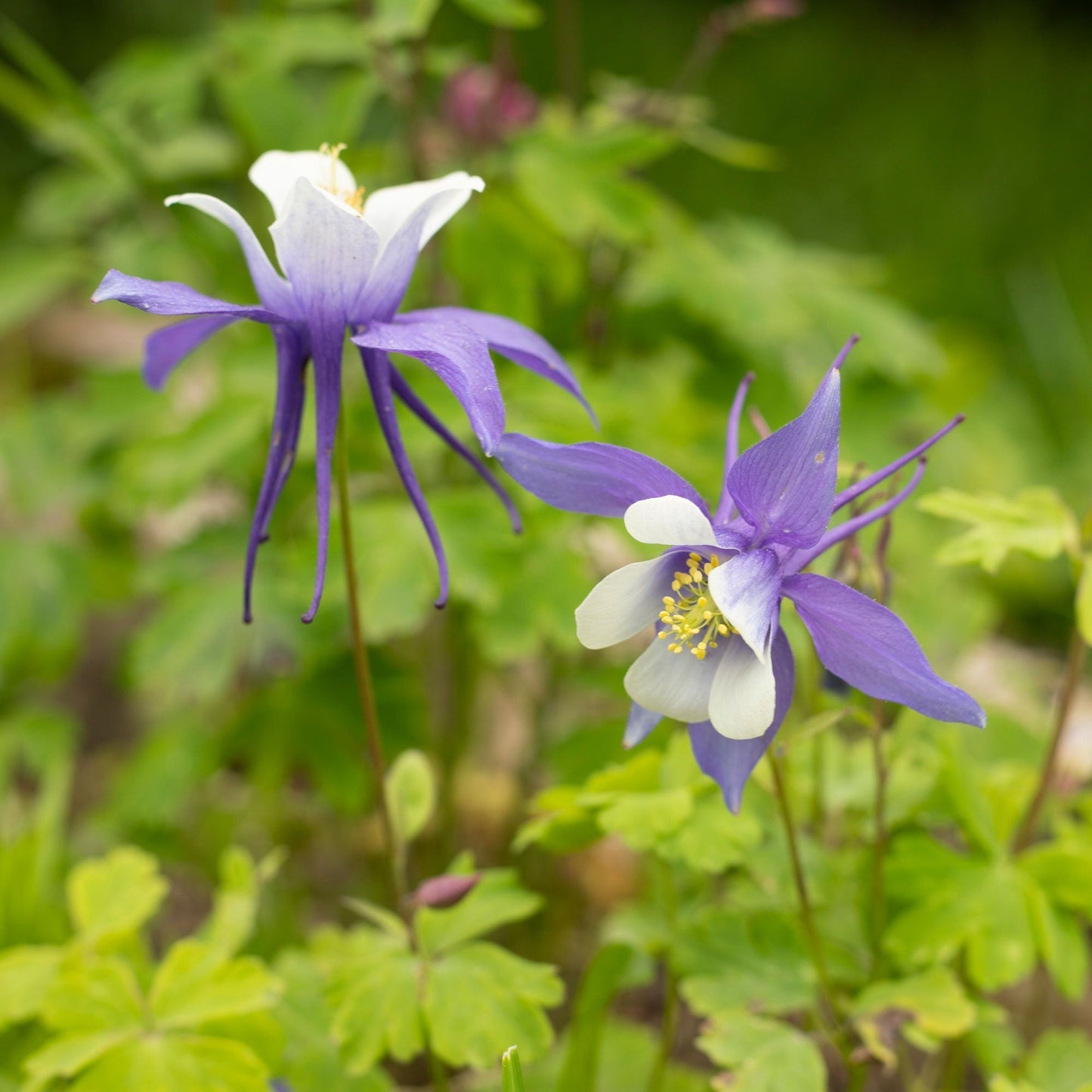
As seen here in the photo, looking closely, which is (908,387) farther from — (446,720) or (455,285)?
(446,720)

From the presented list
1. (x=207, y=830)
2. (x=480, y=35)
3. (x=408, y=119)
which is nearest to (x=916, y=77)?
(x=480, y=35)

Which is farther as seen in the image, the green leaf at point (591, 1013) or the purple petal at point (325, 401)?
the green leaf at point (591, 1013)

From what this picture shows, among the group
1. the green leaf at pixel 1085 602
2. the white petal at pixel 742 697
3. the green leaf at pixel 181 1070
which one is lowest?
the green leaf at pixel 181 1070

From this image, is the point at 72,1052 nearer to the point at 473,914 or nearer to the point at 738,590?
the point at 473,914

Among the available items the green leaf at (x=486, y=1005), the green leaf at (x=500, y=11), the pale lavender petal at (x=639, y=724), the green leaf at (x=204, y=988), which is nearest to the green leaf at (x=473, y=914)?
the green leaf at (x=486, y=1005)

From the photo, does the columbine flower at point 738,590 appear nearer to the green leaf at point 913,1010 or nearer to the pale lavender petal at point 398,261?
the pale lavender petal at point 398,261

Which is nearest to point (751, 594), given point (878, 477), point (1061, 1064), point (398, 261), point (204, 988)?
point (878, 477)

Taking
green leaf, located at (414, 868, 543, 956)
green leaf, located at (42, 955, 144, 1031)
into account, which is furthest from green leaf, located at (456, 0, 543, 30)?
green leaf, located at (42, 955, 144, 1031)

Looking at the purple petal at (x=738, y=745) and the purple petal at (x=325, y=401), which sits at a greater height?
the purple petal at (x=325, y=401)

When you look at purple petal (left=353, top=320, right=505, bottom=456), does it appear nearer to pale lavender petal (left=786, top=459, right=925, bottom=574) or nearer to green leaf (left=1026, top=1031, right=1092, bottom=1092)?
pale lavender petal (left=786, top=459, right=925, bottom=574)
